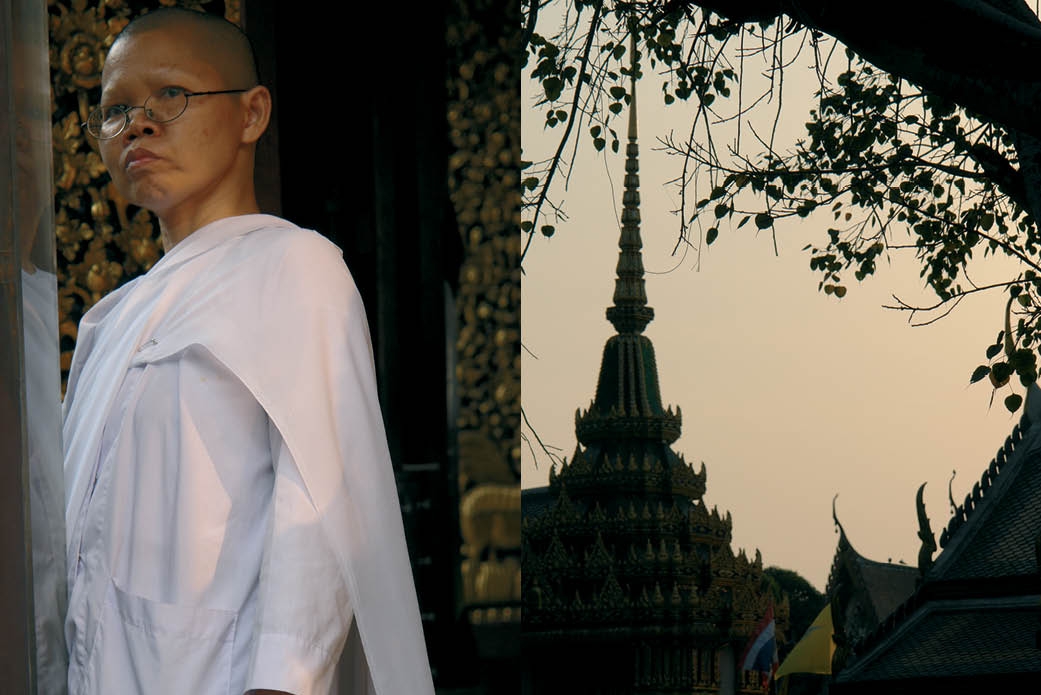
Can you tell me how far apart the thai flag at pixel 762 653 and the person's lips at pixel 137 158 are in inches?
302

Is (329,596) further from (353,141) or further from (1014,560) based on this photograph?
(1014,560)

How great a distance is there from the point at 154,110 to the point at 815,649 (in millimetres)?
8897

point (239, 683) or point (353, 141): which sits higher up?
point (353, 141)

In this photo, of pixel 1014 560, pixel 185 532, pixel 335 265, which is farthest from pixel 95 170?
pixel 1014 560

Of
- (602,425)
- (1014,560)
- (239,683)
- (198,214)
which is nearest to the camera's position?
(239,683)

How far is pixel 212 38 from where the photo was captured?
76.6 inches

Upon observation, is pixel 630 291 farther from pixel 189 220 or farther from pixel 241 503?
pixel 241 503

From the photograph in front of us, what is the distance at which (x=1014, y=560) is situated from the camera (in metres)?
11.1

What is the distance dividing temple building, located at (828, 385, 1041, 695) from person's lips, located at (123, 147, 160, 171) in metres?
9.32

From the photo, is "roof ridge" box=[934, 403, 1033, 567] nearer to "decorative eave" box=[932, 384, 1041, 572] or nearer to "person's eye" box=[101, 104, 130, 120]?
"decorative eave" box=[932, 384, 1041, 572]

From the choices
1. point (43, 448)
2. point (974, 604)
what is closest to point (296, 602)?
point (43, 448)

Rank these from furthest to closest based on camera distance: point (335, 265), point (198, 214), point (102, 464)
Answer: point (198, 214)
point (335, 265)
point (102, 464)

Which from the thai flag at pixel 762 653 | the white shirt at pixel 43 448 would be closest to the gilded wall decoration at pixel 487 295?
the white shirt at pixel 43 448

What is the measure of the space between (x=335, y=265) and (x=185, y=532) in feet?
1.21
